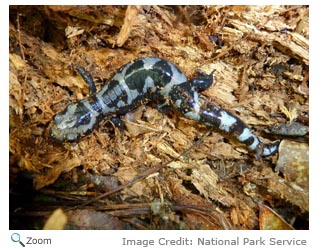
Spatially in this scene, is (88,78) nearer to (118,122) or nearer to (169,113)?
(118,122)

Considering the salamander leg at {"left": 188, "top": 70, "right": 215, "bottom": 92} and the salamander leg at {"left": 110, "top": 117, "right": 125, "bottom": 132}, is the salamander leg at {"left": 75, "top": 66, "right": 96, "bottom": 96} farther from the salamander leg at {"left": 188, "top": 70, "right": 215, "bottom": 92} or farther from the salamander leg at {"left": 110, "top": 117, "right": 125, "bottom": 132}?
the salamander leg at {"left": 188, "top": 70, "right": 215, "bottom": 92}

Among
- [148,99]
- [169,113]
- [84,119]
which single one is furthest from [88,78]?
[169,113]

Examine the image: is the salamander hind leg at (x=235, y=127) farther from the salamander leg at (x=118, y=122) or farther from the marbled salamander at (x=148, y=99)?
the salamander leg at (x=118, y=122)
